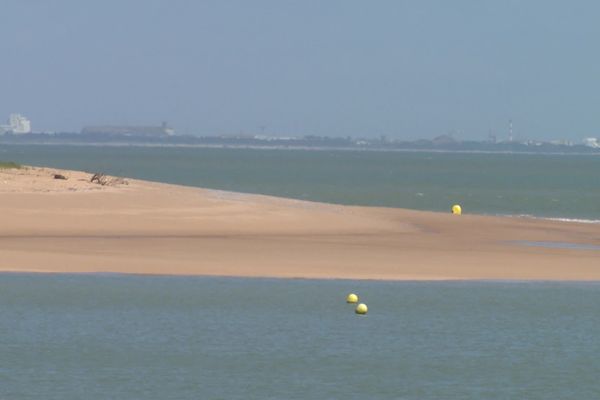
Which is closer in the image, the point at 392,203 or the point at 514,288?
the point at 514,288

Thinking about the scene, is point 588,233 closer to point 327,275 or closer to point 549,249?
point 549,249

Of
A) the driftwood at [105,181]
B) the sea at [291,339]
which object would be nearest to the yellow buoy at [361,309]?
the sea at [291,339]

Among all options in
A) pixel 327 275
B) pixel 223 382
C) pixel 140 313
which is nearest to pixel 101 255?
pixel 327 275

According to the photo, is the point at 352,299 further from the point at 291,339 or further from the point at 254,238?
the point at 254,238

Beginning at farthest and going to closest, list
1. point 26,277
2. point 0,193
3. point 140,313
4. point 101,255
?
point 0,193 < point 101,255 < point 26,277 < point 140,313

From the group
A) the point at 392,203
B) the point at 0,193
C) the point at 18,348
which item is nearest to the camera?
the point at 18,348

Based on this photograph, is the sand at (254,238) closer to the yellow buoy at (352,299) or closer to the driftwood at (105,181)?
the driftwood at (105,181)
